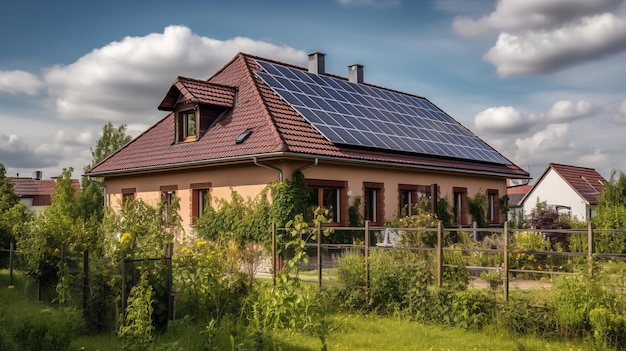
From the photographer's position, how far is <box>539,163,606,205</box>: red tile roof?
42469mm

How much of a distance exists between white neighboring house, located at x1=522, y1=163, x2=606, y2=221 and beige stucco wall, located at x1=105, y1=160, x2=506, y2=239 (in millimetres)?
22084

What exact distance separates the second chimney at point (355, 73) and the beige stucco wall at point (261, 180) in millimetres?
6511

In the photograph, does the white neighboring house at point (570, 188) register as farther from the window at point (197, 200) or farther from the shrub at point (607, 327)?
the shrub at point (607, 327)

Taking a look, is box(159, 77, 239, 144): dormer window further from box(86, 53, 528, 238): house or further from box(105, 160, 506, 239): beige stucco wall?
box(105, 160, 506, 239): beige stucco wall

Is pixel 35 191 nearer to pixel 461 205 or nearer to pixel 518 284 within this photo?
pixel 461 205

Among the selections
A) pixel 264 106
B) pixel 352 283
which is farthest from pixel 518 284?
pixel 264 106

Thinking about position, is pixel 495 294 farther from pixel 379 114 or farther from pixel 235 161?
pixel 379 114

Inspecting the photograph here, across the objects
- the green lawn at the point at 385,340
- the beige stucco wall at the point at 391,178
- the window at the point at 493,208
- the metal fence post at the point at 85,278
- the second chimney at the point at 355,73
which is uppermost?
the second chimney at the point at 355,73

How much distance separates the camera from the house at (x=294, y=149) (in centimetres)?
1777

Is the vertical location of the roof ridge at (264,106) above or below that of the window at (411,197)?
above

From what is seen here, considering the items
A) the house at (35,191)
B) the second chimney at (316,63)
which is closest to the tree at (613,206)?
the second chimney at (316,63)

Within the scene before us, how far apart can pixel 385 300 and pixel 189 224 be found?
10605 millimetres

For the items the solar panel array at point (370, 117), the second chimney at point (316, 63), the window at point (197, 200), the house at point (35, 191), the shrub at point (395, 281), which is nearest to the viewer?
the shrub at point (395, 281)

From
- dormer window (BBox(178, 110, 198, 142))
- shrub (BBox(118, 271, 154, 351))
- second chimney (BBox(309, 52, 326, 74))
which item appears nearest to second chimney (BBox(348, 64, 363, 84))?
second chimney (BBox(309, 52, 326, 74))
